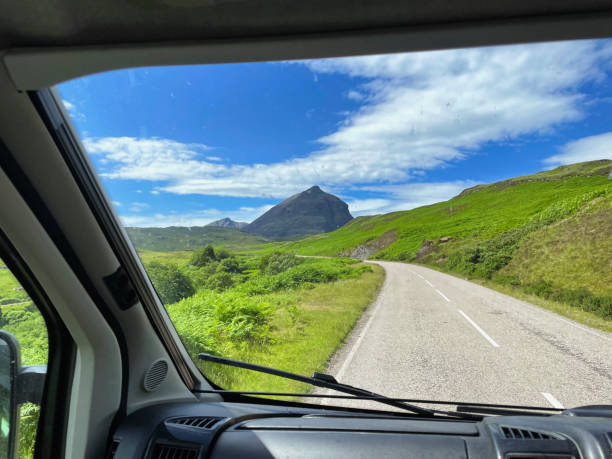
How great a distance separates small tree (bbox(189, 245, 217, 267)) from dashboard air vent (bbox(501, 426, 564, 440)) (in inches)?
59.2

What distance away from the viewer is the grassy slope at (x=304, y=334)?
198 cm

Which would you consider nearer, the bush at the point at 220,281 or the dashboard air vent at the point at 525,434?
the dashboard air vent at the point at 525,434

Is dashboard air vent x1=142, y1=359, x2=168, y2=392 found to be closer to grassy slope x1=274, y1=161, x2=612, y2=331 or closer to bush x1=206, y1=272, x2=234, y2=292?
bush x1=206, y1=272, x2=234, y2=292

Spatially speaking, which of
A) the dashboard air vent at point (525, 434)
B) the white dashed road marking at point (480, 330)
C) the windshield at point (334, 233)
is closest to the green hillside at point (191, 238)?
the windshield at point (334, 233)

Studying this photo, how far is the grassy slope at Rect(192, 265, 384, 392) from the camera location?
1.98 meters

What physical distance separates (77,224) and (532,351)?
8.04ft

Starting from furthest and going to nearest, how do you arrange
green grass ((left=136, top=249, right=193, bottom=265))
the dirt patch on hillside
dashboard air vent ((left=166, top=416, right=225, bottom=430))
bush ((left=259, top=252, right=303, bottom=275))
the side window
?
the dirt patch on hillside, bush ((left=259, top=252, right=303, bottom=275)), green grass ((left=136, top=249, right=193, bottom=265)), dashboard air vent ((left=166, top=416, right=225, bottom=430)), the side window

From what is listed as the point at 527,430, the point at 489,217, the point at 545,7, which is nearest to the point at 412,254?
the point at 489,217

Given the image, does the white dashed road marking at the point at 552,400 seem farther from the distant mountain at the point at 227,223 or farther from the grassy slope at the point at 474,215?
the distant mountain at the point at 227,223

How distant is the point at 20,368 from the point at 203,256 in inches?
35.1

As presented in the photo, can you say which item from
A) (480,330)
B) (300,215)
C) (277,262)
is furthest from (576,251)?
(277,262)

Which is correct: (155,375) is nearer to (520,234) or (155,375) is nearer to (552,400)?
(552,400)

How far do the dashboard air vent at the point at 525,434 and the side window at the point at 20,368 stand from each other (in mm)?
1911

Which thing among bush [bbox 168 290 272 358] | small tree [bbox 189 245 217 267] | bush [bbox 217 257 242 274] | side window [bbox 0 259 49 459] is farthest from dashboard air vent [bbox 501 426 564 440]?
side window [bbox 0 259 49 459]
